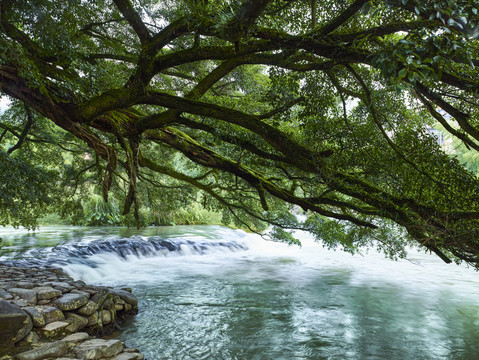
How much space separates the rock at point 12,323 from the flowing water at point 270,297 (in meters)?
1.18

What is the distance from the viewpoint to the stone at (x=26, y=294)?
14.7 feet

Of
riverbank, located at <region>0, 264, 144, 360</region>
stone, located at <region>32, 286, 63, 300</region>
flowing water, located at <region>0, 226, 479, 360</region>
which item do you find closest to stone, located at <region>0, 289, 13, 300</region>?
riverbank, located at <region>0, 264, 144, 360</region>

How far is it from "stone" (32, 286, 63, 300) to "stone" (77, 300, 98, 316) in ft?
1.34

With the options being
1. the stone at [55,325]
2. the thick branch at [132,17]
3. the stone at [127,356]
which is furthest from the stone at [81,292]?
the thick branch at [132,17]

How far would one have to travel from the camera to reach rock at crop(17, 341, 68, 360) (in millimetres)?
3324

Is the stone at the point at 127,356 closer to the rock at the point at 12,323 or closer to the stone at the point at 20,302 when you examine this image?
the rock at the point at 12,323

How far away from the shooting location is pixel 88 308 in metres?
4.72

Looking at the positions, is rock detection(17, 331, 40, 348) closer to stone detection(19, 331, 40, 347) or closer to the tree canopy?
stone detection(19, 331, 40, 347)

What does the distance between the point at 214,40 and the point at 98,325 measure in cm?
422

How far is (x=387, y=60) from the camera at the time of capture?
6.63 feet

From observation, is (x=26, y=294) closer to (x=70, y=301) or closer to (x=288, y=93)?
(x=70, y=301)

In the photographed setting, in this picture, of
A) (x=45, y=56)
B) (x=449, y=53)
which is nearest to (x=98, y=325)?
(x=45, y=56)

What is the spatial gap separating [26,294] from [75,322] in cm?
76

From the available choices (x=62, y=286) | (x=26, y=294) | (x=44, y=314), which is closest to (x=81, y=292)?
(x=62, y=286)
